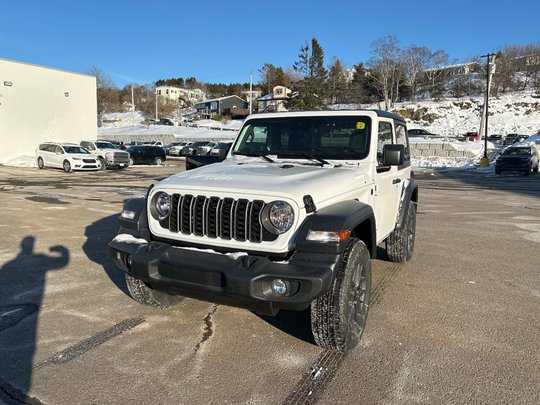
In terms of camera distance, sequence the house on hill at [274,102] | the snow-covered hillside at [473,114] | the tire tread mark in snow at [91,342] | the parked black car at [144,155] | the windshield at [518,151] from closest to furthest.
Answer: the tire tread mark in snow at [91,342] < the windshield at [518,151] < the house on hill at [274,102] < the parked black car at [144,155] < the snow-covered hillside at [473,114]

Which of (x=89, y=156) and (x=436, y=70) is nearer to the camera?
(x=89, y=156)

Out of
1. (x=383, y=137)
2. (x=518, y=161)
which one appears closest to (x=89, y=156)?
(x=383, y=137)

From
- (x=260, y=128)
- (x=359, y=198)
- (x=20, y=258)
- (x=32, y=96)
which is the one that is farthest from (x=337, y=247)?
(x=32, y=96)

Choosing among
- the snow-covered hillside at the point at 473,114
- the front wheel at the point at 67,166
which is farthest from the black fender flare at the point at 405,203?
the snow-covered hillside at the point at 473,114

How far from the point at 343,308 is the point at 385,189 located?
195 centimetres

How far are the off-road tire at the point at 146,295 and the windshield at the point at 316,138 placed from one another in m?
1.81

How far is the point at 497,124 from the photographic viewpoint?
205 feet

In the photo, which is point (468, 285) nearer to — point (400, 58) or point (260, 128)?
point (260, 128)

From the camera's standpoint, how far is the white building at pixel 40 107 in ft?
95.9

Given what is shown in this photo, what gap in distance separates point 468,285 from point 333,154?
2403 mm

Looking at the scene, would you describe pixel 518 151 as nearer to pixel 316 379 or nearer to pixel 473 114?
pixel 316 379

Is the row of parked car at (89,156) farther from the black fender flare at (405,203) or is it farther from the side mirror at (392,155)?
the side mirror at (392,155)

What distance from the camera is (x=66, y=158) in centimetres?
2441

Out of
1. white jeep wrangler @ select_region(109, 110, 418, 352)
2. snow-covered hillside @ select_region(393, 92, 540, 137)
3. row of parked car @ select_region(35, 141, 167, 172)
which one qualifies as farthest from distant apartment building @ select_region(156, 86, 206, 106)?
white jeep wrangler @ select_region(109, 110, 418, 352)
